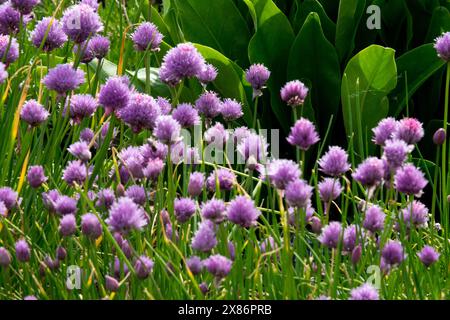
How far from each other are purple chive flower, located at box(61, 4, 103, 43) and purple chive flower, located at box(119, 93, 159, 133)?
380 mm

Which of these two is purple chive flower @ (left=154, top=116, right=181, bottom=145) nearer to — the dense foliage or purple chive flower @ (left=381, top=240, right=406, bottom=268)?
the dense foliage

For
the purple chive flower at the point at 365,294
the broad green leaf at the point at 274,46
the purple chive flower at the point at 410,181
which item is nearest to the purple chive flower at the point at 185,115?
the purple chive flower at the point at 410,181

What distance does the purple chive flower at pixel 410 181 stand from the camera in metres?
1.69

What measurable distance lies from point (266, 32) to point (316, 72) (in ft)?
0.81

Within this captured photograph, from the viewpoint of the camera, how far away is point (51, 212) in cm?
189

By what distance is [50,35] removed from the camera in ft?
7.82

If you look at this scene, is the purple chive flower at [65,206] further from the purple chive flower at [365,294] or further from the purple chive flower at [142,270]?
the purple chive flower at [365,294]

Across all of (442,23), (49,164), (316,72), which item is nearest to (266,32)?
(316,72)

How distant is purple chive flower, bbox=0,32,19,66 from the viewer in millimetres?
2334

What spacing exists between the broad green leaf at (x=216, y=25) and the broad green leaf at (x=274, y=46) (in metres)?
0.21

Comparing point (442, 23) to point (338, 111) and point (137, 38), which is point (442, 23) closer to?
point (338, 111)

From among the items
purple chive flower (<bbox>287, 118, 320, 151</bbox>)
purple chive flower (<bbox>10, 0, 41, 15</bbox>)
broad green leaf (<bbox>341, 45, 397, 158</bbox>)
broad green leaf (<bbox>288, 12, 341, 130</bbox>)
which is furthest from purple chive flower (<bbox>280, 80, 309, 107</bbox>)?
broad green leaf (<bbox>288, 12, 341, 130</bbox>)

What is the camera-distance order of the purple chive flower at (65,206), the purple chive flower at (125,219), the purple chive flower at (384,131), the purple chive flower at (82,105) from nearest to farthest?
1. the purple chive flower at (125,219)
2. the purple chive flower at (65,206)
3. the purple chive flower at (384,131)
4. the purple chive flower at (82,105)

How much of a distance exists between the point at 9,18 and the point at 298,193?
125cm
